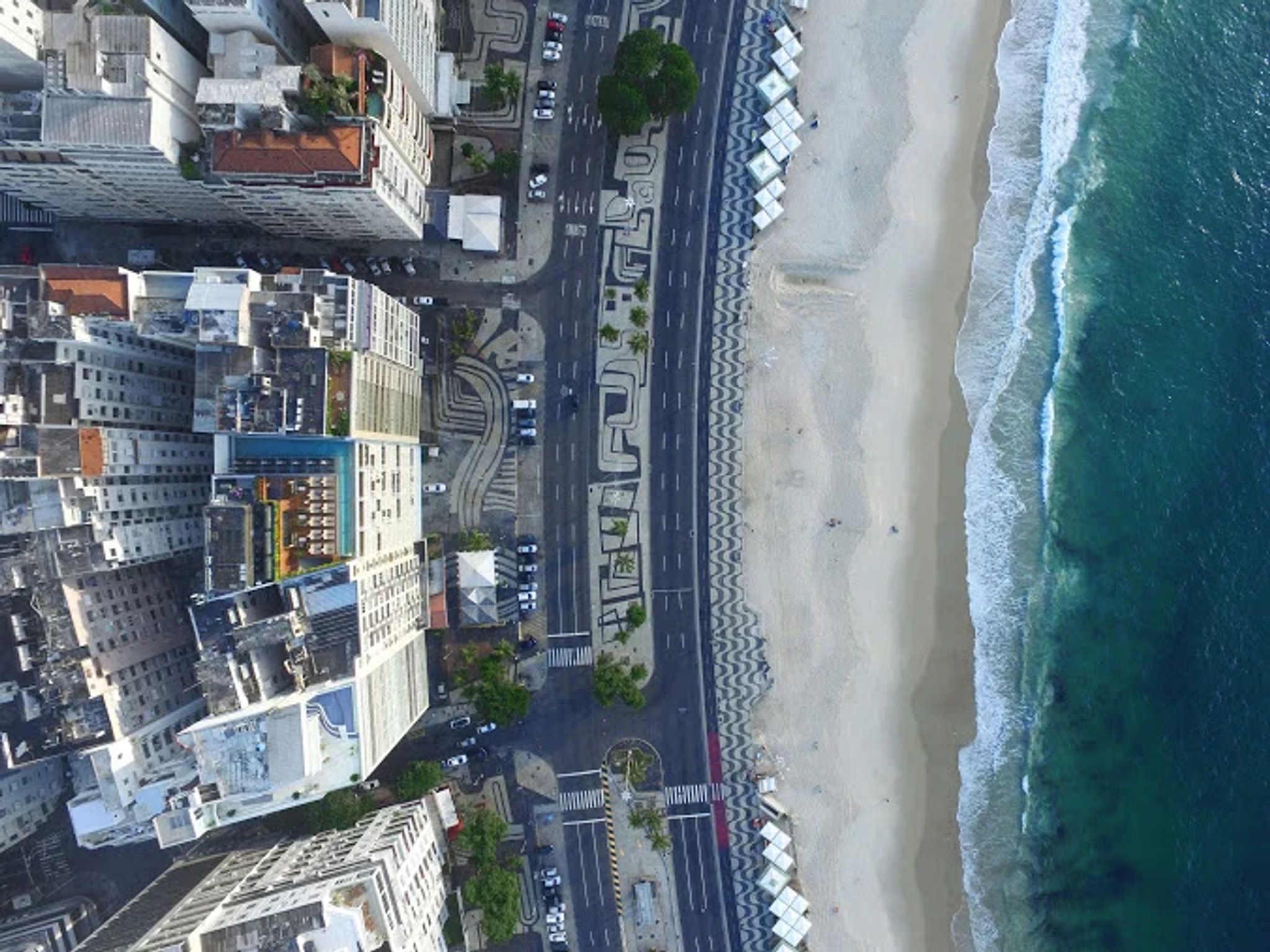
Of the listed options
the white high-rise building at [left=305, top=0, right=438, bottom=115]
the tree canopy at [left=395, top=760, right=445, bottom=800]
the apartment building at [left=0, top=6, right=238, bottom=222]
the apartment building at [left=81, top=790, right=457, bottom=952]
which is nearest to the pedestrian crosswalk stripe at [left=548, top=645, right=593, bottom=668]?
the tree canopy at [left=395, top=760, right=445, bottom=800]

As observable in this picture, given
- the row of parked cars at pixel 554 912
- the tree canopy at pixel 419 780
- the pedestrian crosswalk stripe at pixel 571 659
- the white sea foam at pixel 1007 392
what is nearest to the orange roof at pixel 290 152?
the pedestrian crosswalk stripe at pixel 571 659

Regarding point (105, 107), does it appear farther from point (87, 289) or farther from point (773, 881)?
point (773, 881)

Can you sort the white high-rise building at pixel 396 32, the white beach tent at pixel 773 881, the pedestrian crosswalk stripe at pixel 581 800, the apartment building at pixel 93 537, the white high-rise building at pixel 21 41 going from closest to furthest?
the white high-rise building at pixel 21 41 < the apartment building at pixel 93 537 < the white high-rise building at pixel 396 32 < the white beach tent at pixel 773 881 < the pedestrian crosswalk stripe at pixel 581 800

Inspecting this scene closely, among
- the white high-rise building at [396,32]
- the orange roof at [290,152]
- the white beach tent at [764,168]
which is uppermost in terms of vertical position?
the white high-rise building at [396,32]

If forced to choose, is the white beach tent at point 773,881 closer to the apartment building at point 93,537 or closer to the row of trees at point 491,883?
the row of trees at point 491,883

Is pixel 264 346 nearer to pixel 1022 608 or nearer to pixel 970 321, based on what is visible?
pixel 970 321

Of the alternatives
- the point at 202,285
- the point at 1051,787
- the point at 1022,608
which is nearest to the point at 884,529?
the point at 1022,608

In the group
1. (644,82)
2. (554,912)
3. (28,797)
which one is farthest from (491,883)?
(644,82)
